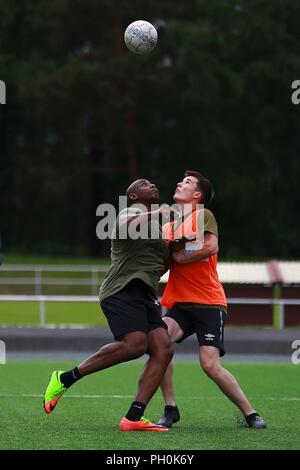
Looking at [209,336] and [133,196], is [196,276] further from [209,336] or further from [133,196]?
[133,196]

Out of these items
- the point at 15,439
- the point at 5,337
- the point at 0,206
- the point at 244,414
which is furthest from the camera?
the point at 0,206

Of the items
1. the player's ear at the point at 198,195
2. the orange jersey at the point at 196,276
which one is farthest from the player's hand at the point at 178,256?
the player's ear at the point at 198,195

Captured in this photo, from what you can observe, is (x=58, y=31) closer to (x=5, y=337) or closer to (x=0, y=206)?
(x=0, y=206)

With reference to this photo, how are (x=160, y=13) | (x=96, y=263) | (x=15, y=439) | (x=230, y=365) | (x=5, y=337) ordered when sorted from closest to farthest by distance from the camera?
(x=15, y=439)
(x=230, y=365)
(x=5, y=337)
(x=96, y=263)
(x=160, y=13)

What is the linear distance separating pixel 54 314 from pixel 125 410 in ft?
50.8

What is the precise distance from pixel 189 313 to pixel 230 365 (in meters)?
7.00

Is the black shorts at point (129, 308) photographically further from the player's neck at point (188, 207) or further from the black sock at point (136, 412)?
the player's neck at point (188, 207)

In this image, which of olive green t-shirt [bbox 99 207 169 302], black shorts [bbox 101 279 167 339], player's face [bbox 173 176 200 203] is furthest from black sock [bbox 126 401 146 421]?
player's face [bbox 173 176 200 203]

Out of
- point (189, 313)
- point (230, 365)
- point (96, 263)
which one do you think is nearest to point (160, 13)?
point (96, 263)

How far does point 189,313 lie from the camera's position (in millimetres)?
9625

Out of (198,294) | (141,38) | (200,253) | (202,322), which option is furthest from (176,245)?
(141,38)

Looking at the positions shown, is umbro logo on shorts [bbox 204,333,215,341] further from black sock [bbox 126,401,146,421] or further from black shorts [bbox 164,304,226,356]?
black sock [bbox 126,401,146,421]

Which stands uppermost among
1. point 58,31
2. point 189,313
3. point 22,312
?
point 58,31

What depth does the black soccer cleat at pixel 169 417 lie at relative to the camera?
31.1 feet
